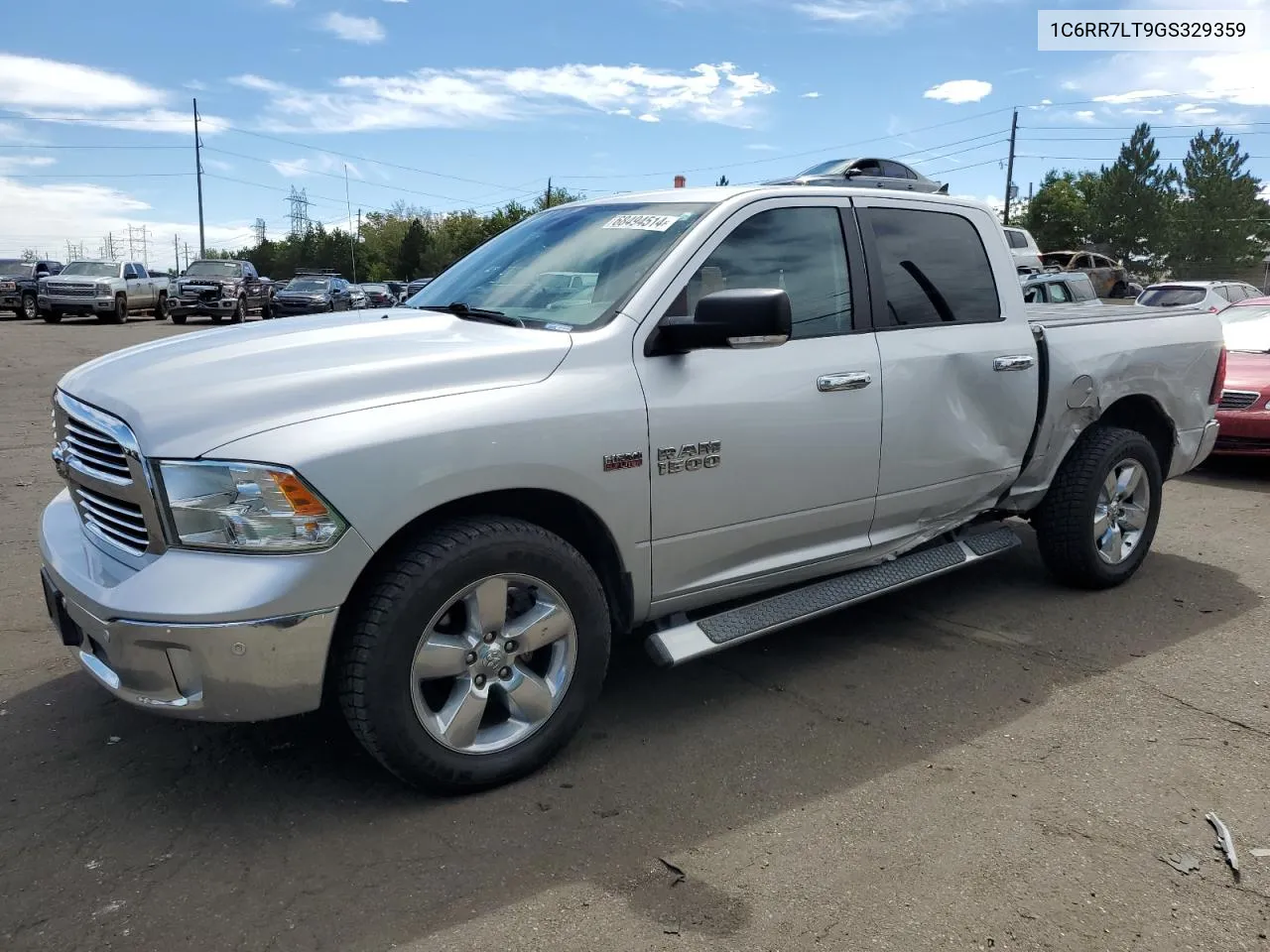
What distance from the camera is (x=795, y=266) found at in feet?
12.4

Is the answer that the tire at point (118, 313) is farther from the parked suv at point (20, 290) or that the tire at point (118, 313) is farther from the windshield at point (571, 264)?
the windshield at point (571, 264)

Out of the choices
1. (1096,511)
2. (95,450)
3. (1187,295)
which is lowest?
(1096,511)

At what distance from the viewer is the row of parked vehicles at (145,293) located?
27391 mm

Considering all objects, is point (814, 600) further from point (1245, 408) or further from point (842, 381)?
point (1245, 408)

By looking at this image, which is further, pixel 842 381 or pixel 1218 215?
pixel 1218 215

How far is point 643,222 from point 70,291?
28.4m

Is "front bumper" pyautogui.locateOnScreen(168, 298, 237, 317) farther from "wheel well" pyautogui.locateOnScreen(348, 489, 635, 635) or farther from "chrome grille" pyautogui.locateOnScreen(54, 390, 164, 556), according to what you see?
"wheel well" pyautogui.locateOnScreen(348, 489, 635, 635)

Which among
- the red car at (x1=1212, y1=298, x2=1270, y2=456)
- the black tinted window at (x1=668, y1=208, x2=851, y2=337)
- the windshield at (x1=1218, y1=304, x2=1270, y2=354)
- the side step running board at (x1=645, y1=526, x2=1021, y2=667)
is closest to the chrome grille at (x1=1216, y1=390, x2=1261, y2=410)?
the red car at (x1=1212, y1=298, x2=1270, y2=456)

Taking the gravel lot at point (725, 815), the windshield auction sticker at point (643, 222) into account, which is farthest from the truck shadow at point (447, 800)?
the windshield auction sticker at point (643, 222)

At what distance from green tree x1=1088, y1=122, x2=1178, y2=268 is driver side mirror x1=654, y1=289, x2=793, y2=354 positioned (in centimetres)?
7343

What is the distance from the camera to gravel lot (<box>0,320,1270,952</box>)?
2467 millimetres

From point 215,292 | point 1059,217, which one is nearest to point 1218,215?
point 1059,217

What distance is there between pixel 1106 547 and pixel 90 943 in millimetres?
4606

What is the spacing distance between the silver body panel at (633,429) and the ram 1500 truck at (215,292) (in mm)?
27653
